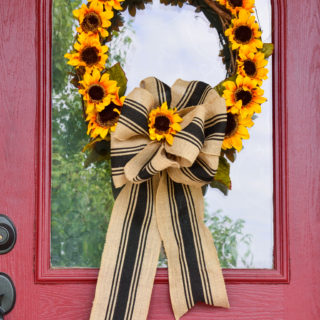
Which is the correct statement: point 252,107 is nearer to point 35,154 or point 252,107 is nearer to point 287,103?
point 287,103

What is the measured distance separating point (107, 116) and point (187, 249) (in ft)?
1.10

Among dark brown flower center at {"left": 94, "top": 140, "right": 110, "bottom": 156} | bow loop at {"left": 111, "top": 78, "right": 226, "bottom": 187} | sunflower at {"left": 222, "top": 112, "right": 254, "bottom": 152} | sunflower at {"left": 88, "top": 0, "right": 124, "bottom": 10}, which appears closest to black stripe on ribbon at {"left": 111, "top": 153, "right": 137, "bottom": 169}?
bow loop at {"left": 111, "top": 78, "right": 226, "bottom": 187}

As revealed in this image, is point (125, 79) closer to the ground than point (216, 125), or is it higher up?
higher up

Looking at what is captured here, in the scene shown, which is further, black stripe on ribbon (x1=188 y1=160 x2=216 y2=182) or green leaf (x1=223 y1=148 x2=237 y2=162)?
green leaf (x1=223 y1=148 x2=237 y2=162)

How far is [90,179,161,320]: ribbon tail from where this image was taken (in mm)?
1037

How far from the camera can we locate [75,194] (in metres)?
1.13

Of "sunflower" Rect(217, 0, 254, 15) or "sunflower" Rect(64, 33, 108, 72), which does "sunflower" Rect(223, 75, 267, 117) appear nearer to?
"sunflower" Rect(217, 0, 254, 15)

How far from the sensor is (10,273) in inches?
42.8

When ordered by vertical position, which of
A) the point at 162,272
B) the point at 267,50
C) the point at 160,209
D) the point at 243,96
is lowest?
the point at 162,272

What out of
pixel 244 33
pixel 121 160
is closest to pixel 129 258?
pixel 121 160

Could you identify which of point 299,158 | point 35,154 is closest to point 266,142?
point 299,158

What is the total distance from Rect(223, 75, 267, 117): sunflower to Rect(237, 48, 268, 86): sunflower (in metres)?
0.01

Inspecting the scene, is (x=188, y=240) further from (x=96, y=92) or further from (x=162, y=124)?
(x=96, y=92)

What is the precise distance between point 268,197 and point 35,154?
21.3 inches
